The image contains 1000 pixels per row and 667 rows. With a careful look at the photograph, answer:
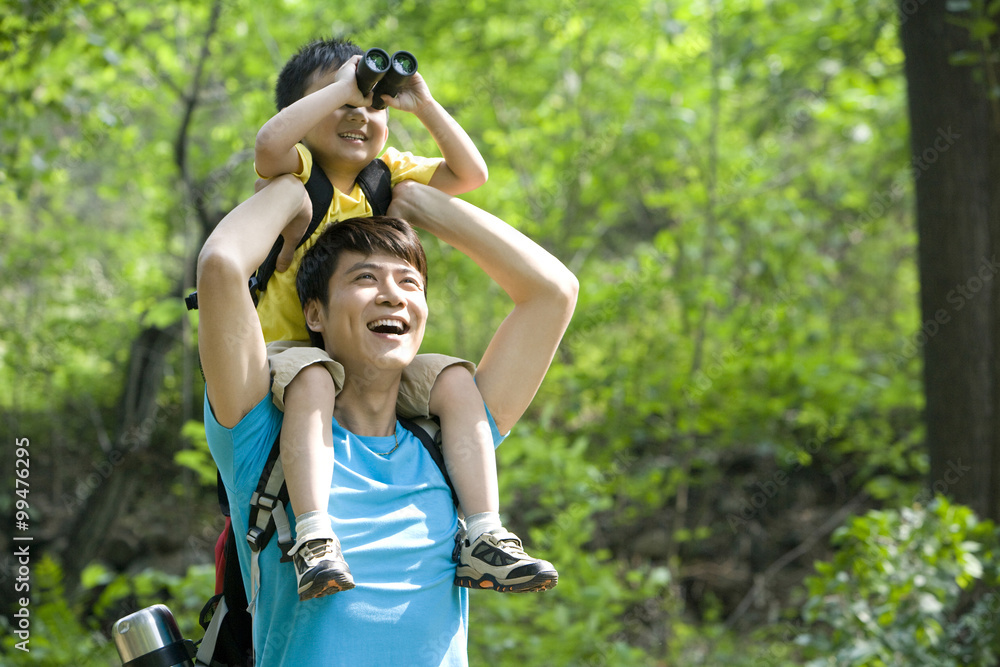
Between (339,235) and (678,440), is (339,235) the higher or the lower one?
the higher one

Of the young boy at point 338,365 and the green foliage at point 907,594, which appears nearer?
the young boy at point 338,365

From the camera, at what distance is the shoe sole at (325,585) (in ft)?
4.09

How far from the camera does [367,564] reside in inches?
53.6

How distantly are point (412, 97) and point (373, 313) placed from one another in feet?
1.32

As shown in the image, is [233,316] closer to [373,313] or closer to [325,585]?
[373,313]

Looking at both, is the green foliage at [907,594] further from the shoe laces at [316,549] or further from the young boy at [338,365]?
the shoe laces at [316,549]

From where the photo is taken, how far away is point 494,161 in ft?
19.4

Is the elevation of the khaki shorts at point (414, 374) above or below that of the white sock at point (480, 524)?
above

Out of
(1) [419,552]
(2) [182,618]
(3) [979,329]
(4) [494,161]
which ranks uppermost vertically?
(4) [494,161]

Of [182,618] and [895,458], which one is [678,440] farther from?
[182,618]

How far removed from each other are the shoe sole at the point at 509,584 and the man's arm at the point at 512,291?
31 centimetres

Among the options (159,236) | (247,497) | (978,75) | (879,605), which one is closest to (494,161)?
(159,236)

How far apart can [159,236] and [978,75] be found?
5457mm

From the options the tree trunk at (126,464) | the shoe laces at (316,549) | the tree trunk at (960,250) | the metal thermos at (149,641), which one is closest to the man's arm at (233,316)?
the shoe laces at (316,549)
